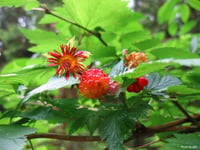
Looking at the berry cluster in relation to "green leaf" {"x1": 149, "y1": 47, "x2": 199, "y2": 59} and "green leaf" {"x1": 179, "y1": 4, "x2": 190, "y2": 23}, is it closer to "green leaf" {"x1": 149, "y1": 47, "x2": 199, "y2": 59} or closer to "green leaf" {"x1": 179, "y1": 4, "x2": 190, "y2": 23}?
"green leaf" {"x1": 149, "y1": 47, "x2": 199, "y2": 59}

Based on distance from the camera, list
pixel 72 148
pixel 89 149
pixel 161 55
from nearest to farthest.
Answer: pixel 161 55 → pixel 72 148 → pixel 89 149

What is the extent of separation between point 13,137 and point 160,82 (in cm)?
30

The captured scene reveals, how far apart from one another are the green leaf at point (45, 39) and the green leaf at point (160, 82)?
0.70 feet

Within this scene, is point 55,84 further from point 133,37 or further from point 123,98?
point 133,37

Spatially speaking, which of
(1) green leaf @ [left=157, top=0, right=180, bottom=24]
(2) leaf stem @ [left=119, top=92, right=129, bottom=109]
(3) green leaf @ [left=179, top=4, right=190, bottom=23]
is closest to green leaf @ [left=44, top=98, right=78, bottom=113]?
(2) leaf stem @ [left=119, top=92, right=129, bottom=109]

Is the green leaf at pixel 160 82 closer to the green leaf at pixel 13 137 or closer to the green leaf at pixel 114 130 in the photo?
the green leaf at pixel 114 130

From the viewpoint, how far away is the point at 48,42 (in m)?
0.52

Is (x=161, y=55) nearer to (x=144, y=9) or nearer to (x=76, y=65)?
(x=76, y=65)

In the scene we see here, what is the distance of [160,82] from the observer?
45cm

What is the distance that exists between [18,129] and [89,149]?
10.5ft

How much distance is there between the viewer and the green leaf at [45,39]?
1.63 ft

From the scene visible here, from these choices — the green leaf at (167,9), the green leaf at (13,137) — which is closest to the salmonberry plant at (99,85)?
the green leaf at (13,137)

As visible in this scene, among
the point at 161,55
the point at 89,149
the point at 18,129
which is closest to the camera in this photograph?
the point at 18,129

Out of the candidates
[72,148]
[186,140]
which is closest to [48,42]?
[186,140]
